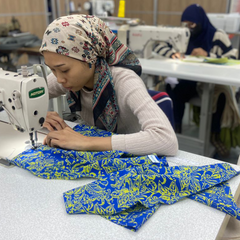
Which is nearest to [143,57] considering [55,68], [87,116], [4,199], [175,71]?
[175,71]

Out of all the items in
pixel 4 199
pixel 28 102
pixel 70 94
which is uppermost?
pixel 28 102

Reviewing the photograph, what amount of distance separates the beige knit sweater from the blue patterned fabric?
5cm

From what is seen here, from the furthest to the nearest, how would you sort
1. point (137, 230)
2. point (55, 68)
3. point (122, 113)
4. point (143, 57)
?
point (143, 57)
point (122, 113)
point (55, 68)
point (137, 230)

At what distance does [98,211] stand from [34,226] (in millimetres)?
171

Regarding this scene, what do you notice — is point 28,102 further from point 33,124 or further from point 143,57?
point 143,57

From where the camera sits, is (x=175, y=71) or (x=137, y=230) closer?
(x=137, y=230)

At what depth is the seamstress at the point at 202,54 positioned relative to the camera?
7.99ft

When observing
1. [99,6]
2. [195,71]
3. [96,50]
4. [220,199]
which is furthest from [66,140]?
[99,6]

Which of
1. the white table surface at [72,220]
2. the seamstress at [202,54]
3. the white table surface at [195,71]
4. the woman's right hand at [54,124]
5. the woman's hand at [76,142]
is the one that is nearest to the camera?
the white table surface at [72,220]

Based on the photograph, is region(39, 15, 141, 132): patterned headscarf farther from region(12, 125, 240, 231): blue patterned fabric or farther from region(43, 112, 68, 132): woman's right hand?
region(12, 125, 240, 231): blue patterned fabric

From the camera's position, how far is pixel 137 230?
0.70 m

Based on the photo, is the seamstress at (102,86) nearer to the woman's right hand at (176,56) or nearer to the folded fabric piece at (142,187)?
the folded fabric piece at (142,187)

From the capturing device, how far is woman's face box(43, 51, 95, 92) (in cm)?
103

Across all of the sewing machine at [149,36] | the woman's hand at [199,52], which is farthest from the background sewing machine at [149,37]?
the woman's hand at [199,52]
